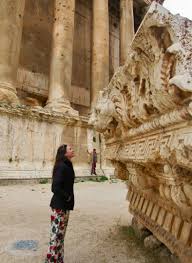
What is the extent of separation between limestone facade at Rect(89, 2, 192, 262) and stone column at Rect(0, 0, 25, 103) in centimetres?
809

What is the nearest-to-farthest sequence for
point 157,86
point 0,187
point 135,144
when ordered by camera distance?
point 157,86, point 135,144, point 0,187

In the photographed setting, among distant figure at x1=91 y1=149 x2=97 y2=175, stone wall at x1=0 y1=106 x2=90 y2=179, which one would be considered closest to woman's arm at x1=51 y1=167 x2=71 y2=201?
stone wall at x1=0 y1=106 x2=90 y2=179

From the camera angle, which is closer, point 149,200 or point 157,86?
point 157,86

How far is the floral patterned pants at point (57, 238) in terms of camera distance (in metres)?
2.64

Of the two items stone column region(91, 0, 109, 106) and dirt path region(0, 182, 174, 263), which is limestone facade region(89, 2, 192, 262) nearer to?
dirt path region(0, 182, 174, 263)

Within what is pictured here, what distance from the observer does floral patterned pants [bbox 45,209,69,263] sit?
2637mm

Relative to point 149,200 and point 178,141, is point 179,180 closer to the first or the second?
point 178,141

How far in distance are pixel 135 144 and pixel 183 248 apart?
1.02 metres

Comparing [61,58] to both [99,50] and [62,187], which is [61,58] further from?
[62,187]

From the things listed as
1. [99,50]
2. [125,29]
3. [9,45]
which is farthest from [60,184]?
[125,29]

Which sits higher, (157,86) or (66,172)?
(157,86)

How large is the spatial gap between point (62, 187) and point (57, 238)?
19.9 inches

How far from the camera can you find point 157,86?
6.18 feet

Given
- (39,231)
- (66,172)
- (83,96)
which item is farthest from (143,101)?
(83,96)
